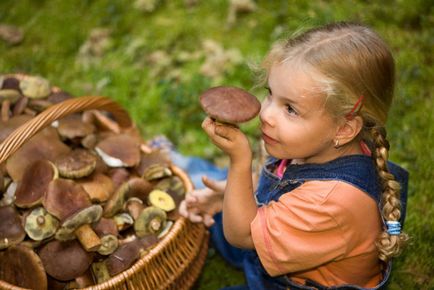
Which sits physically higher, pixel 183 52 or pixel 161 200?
pixel 161 200

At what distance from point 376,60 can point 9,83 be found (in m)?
2.08

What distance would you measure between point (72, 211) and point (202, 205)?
64cm

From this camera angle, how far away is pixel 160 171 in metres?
2.68

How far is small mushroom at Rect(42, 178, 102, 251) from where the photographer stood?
219cm

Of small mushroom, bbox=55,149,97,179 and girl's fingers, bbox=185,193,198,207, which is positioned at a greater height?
small mushroom, bbox=55,149,97,179

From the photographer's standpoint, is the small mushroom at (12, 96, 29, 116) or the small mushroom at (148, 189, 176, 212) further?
the small mushroom at (12, 96, 29, 116)

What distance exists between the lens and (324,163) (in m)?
2.07

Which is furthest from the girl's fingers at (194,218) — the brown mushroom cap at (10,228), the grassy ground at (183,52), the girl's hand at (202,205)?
the grassy ground at (183,52)

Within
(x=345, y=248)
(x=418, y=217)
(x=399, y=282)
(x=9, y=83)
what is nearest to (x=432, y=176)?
(x=418, y=217)

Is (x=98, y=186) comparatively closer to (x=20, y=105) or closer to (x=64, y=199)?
(x=64, y=199)

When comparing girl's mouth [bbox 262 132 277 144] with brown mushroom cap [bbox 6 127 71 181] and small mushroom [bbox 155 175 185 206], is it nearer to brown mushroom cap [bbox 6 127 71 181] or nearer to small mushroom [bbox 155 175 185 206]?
small mushroom [bbox 155 175 185 206]

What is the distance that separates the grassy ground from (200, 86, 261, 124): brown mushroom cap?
5.44 ft

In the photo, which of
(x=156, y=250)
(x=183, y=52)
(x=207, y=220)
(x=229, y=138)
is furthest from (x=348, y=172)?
(x=183, y=52)

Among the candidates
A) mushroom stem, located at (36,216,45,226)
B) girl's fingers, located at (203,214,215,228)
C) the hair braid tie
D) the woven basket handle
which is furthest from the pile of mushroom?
the hair braid tie
